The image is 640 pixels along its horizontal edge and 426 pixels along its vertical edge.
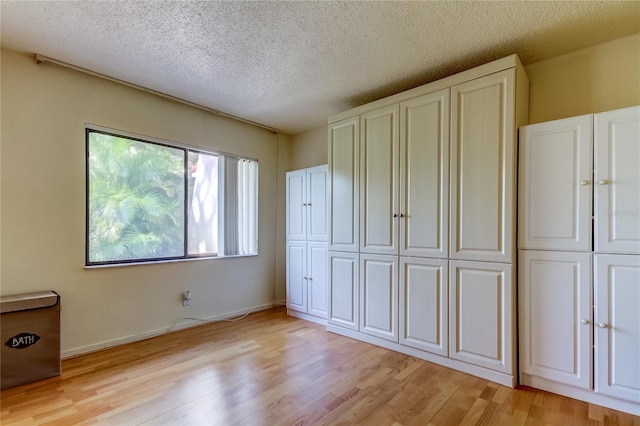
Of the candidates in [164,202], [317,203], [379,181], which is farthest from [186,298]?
[379,181]

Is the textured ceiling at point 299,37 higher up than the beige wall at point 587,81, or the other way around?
the textured ceiling at point 299,37

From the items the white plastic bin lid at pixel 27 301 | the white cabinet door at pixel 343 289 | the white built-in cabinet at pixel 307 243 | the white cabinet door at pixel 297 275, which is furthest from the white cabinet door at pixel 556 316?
the white plastic bin lid at pixel 27 301

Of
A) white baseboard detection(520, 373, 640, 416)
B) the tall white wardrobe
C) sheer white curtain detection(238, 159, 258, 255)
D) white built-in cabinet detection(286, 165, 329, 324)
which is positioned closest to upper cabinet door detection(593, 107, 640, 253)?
the tall white wardrobe

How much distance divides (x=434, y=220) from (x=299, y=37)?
179 cm

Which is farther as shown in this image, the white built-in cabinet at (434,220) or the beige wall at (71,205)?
the beige wall at (71,205)

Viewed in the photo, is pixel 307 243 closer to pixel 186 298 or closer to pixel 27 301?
pixel 186 298

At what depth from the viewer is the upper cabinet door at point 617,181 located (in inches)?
74.2

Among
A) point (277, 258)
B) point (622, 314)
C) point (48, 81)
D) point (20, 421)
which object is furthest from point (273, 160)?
point (622, 314)

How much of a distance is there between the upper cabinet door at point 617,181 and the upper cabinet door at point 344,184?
186 centimetres

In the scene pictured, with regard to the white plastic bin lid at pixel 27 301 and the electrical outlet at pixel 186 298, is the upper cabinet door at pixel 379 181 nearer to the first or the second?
the electrical outlet at pixel 186 298

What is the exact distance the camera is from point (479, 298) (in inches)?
92.5

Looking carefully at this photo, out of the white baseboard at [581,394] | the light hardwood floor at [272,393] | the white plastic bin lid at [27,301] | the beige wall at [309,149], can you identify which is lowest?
the light hardwood floor at [272,393]

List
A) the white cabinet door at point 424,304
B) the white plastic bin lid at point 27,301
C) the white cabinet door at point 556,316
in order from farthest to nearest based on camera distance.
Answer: the white cabinet door at point 424,304
the white plastic bin lid at point 27,301
the white cabinet door at point 556,316

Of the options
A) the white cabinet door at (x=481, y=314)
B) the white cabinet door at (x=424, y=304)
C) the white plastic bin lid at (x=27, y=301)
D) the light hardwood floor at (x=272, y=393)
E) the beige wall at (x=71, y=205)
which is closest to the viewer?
the light hardwood floor at (x=272, y=393)
